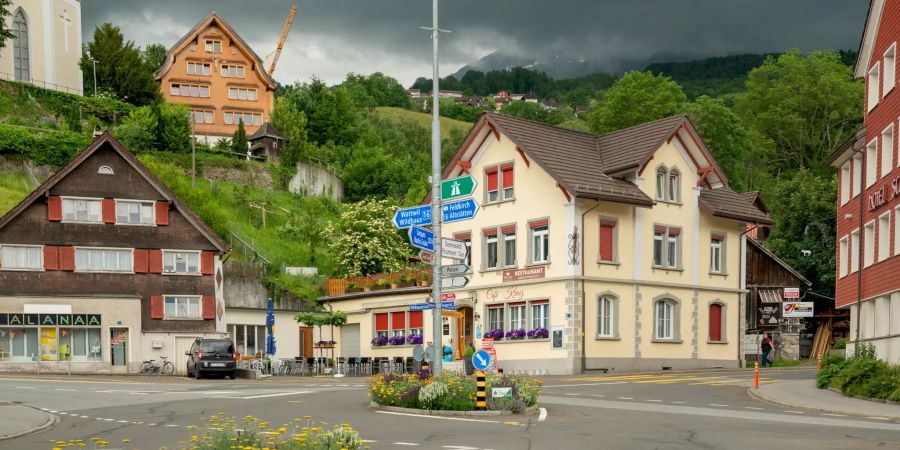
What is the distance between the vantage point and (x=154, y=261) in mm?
55531

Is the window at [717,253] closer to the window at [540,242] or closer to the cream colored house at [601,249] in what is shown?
the cream colored house at [601,249]

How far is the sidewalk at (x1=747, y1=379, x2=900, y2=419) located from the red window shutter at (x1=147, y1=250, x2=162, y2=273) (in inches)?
1268

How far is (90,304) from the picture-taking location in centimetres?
5344

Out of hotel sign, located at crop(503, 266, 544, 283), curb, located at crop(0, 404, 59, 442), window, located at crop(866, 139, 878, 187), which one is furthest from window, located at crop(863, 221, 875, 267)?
curb, located at crop(0, 404, 59, 442)

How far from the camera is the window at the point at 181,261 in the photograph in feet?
183

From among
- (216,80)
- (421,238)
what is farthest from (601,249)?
(216,80)

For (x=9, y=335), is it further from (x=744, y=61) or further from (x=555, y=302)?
(x=744, y=61)

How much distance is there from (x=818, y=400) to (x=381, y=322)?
3051 cm

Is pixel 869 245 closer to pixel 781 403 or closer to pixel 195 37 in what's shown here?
pixel 781 403

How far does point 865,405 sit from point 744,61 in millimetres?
158284

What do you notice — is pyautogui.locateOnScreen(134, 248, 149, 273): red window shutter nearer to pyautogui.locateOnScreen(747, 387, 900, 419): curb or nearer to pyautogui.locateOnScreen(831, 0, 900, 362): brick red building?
pyautogui.locateOnScreen(831, 0, 900, 362): brick red building

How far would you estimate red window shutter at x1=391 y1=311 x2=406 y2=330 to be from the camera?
5506cm

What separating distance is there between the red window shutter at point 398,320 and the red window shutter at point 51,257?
16290mm

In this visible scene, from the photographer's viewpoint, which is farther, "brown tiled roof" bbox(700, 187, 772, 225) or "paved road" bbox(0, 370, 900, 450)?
"brown tiled roof" bbox(700, 187, 772, 225)
